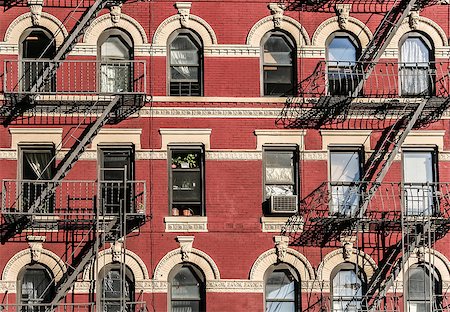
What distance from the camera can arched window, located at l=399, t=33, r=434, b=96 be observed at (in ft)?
90.9

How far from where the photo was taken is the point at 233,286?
26438mm

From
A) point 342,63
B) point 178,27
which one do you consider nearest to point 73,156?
point 178,27

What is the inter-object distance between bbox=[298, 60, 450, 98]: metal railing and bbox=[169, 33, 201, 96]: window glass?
2.46 meters

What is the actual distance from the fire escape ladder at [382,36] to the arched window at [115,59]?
208 inches

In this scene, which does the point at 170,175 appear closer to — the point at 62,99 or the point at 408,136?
the point at 62,99

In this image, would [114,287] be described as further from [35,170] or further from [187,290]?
[35,170]

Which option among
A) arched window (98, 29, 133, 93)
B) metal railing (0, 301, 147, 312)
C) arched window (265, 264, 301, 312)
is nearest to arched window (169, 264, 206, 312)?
metal railing (0, 301, 147, 312)

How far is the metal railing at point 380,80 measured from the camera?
27.4 metres

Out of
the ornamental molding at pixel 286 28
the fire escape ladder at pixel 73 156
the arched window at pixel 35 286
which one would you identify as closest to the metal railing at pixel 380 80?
the ornamental molding at pixel 286 28

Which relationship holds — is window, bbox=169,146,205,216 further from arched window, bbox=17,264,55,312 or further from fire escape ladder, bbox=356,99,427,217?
fire escape ladder, bbox=356,99,427,217

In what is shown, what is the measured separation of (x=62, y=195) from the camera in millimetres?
26547

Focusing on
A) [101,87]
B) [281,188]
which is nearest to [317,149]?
[281,188]

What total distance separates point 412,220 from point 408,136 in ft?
6.89

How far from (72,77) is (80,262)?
14.0ft
